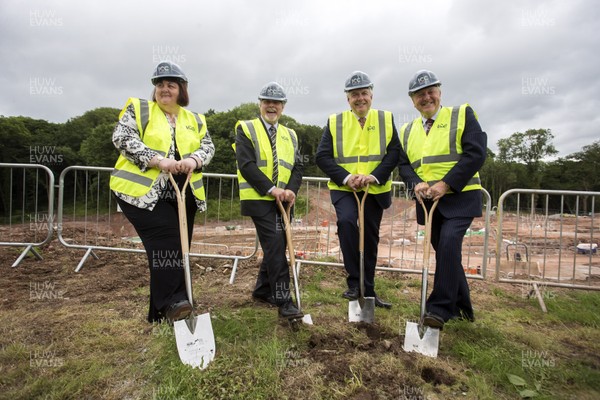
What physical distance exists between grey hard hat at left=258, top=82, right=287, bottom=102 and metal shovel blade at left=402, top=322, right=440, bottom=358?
2325mm

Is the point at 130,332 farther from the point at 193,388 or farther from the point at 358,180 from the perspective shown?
the point at 358,180

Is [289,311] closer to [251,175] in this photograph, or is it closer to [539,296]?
[251,175]

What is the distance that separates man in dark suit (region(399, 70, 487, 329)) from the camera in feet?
10.1

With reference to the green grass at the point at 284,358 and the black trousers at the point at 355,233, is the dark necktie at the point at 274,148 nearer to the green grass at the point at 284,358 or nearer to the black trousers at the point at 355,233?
the black trousers at the point at 355,233

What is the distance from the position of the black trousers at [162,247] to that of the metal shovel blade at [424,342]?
183 cm

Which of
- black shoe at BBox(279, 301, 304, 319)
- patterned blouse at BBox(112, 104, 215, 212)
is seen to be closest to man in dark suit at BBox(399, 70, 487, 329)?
black shoe at BBox(279, 301, 304, 319)

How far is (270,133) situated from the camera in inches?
136

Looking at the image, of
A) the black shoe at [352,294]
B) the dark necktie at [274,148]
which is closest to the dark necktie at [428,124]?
the dark necktie at [274,148]

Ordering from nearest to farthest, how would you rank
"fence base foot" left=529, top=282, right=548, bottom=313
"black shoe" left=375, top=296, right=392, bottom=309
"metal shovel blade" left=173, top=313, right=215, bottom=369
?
1. "metal shovel blade" left=173, top=313, right=215, bottom=369
2. "black shoe" left=375, top=296, right=392, bottom=309
3. "fence base foot" left=529, top=282, right=548, bottom=313

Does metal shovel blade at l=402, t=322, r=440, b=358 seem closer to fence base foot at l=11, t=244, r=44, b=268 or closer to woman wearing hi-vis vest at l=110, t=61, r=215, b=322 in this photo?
woman wearing hi-vis vest at l=110, t=61, r=215, b=322

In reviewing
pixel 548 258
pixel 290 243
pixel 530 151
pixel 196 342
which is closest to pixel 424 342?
pixel 290 243

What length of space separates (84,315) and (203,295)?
1.20m

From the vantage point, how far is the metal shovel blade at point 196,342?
242 centimetres

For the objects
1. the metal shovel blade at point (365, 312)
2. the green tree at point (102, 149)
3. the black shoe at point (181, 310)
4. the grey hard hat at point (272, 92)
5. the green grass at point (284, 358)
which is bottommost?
the green grass at point (284, 358)
